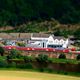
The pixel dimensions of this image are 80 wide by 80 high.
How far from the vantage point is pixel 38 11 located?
60.2 metres

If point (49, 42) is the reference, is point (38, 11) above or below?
above

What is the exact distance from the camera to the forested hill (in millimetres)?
58219

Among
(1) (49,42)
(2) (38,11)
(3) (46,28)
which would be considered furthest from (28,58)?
(2) (38,11)

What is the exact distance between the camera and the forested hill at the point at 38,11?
58219 millimetres

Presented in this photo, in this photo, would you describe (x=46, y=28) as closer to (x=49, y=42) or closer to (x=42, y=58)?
(x=49, y=42)

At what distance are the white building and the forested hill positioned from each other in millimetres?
10929

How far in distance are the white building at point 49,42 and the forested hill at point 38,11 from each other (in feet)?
35.9

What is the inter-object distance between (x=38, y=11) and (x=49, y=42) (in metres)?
15.7

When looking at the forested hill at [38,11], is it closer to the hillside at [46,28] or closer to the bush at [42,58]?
the hillside at [46,28]

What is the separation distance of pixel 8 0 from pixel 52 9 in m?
5.88

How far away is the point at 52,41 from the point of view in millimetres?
44719

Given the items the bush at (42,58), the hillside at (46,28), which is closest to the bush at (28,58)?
the bush at (42,58)

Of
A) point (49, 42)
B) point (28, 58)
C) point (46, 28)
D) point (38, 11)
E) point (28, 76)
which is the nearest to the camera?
point (28, 76)

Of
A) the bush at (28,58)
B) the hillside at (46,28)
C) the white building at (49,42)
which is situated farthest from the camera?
the hillside at (46,28)
